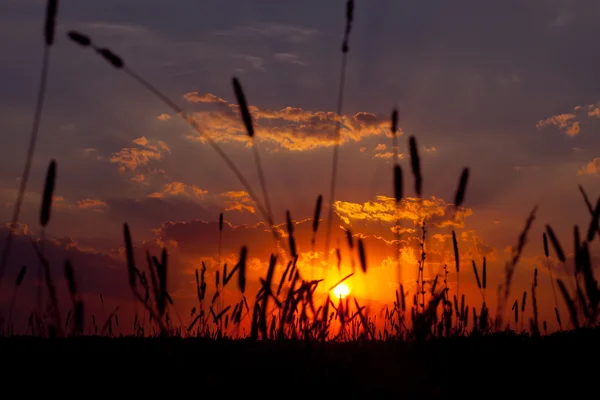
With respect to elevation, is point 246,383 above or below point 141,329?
below

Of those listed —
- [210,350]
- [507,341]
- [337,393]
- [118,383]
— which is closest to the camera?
[337,393]

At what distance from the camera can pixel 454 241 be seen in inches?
180

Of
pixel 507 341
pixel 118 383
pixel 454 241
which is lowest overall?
pixel 118 383

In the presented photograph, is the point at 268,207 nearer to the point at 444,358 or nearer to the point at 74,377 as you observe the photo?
the point at 74,377

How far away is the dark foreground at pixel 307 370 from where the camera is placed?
275 cm

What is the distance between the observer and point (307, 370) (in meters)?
2.71

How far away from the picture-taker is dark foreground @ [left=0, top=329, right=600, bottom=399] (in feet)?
9.01

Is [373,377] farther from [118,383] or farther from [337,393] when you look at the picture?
[118,383]

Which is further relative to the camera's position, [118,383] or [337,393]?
[118,383]

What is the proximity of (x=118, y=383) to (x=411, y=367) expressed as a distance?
169 centimetres

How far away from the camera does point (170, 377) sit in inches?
114

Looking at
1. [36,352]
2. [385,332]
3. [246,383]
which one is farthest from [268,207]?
[385,332]

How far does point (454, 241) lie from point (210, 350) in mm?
2118

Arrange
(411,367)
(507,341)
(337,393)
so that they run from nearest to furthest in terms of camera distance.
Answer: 1. (337,393)
2. (411,367)
3. (507,341)
